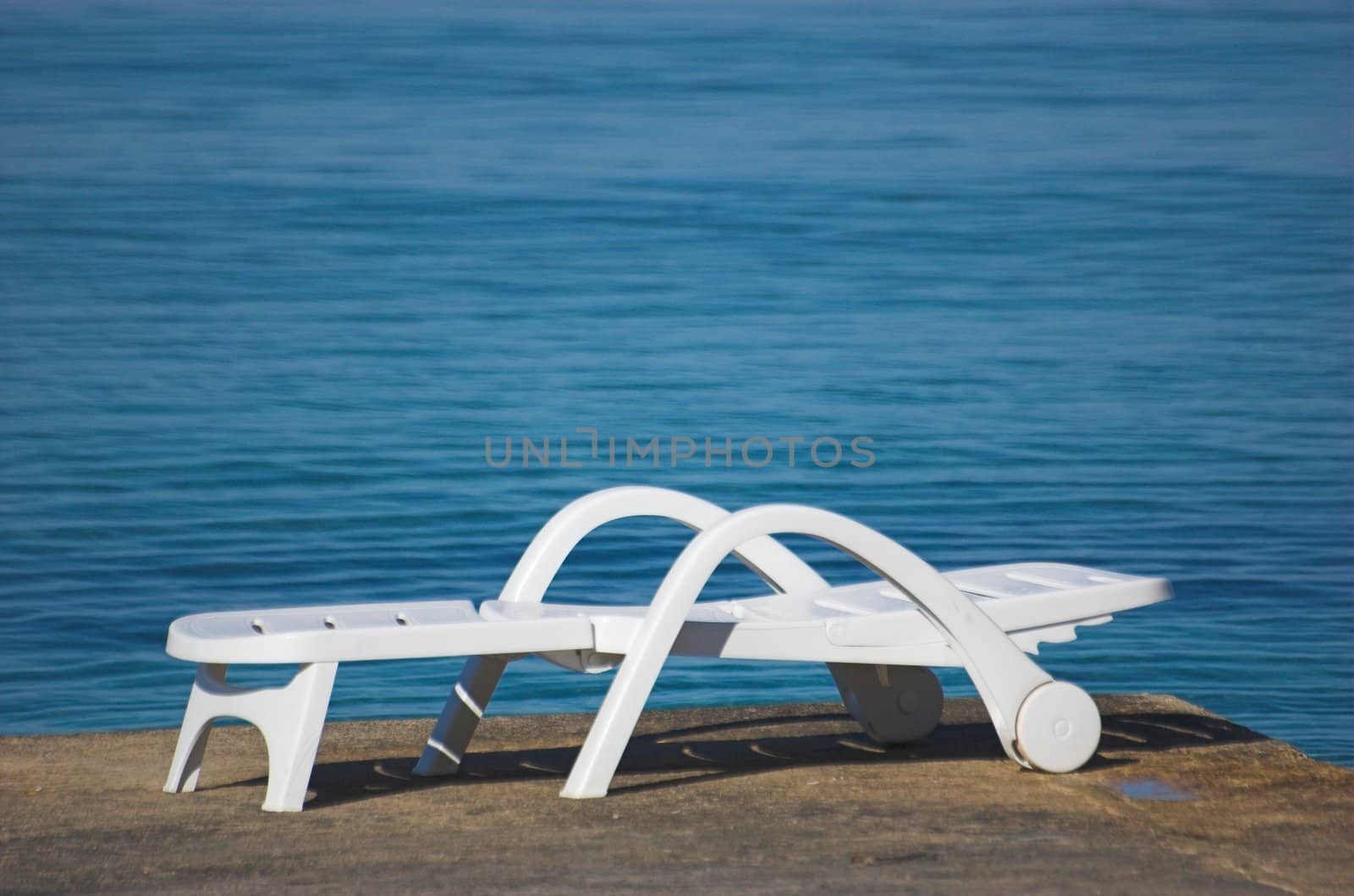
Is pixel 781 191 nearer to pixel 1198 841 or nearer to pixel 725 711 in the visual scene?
pixel 725 711

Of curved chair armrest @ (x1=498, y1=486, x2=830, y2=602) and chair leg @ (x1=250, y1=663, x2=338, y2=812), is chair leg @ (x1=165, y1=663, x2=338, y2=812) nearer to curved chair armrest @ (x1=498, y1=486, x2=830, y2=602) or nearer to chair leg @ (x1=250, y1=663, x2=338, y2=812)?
chair leg @ (x1=250, y1=663, x2=338, y2=812)

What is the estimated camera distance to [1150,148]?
19.4m

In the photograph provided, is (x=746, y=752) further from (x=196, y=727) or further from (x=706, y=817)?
(x=196, y=727)

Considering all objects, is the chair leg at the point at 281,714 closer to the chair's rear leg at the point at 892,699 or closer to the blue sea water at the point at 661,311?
the chair's rear leg at the point at 892,699

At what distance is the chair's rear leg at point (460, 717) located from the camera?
11.2 feet

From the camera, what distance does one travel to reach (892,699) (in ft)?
12.0

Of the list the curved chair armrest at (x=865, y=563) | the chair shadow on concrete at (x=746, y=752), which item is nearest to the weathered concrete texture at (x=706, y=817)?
the chair shadow on concrete at (x=746, y=752)

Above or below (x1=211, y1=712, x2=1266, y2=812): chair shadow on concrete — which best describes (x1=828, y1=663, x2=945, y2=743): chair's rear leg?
above

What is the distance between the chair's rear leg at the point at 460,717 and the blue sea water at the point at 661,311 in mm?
3137

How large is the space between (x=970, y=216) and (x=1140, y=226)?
1.95 m

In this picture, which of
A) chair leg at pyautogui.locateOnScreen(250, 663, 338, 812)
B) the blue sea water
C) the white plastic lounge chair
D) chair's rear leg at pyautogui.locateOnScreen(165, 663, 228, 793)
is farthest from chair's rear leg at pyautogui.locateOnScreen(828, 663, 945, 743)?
the blue sea water

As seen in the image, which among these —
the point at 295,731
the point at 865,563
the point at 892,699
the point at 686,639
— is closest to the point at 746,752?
the point at 892,699

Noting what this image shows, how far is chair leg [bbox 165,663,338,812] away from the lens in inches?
119

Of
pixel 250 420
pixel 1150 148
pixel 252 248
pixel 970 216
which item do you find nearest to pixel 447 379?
pixel 250 420
